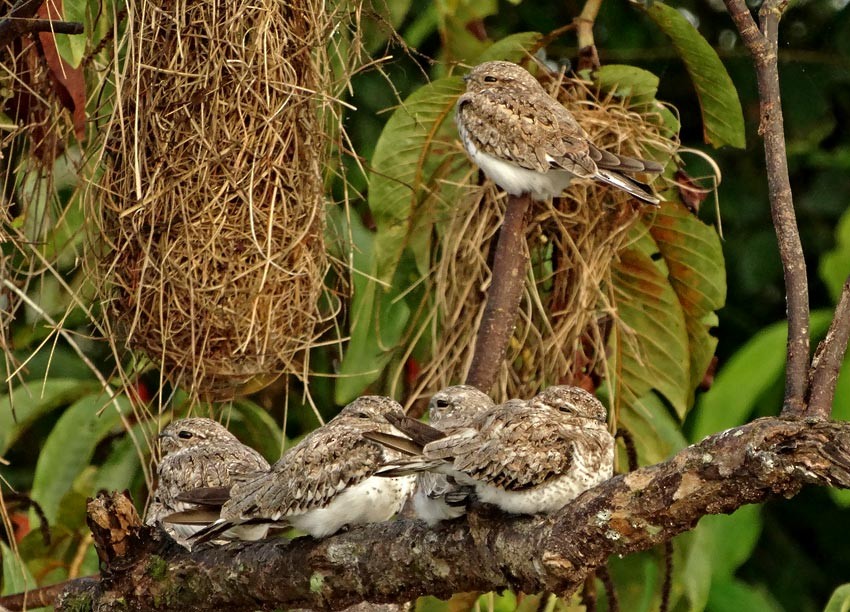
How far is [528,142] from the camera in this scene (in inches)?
158

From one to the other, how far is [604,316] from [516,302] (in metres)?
0.79

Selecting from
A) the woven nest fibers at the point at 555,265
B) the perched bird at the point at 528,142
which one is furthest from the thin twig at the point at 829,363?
the woven nest fibers at the point at 555,265

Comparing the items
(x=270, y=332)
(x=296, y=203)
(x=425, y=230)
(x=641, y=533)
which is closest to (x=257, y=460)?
(x=270, y=332)

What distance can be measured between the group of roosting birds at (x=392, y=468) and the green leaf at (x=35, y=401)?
1.29m

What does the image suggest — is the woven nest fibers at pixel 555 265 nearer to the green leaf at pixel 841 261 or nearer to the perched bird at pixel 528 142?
the perched bird at pixel 528 142

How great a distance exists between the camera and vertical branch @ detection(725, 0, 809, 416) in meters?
2.58

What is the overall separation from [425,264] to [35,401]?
1.53 metres

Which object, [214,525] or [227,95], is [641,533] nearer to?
[214,525]

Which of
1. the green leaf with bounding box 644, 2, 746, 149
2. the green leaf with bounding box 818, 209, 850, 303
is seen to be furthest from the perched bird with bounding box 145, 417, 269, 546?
the green leaf with bounding box 818, 209, 850, 303

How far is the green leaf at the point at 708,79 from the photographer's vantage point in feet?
14.8

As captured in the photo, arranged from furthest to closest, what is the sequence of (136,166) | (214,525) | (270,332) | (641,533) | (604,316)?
1. (604,316)
2. (270,332)
3. (136,166)
4. (214,525)
5. (641,533)

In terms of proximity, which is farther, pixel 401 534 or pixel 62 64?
pixel 62 64

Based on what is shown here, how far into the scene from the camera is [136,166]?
3.74m

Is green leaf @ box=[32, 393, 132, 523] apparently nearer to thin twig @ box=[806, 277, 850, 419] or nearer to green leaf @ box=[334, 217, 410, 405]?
green leaf @ box=[334, 217, 410, 405]
